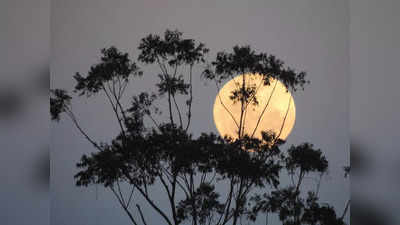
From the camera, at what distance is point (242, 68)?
337 centimetres

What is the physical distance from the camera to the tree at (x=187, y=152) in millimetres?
3352

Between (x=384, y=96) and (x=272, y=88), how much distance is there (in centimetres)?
102

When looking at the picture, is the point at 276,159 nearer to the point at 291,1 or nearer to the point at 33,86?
the point at 291,1

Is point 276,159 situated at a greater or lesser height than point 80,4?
lesser

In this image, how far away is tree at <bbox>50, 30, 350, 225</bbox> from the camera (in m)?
3.35

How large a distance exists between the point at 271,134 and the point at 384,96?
1.04 m

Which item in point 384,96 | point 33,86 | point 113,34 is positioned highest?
point 113,34

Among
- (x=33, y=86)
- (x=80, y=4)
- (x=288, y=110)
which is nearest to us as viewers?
(x=33, y=86)

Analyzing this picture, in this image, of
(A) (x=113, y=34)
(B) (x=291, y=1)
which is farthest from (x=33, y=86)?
(B) (x=291, y=1)

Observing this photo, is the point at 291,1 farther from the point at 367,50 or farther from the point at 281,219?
the point at 281,219

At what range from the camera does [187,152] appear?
3422 mm

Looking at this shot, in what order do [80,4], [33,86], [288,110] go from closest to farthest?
1. [33,86]
2. [288,110]
3. [80,4]

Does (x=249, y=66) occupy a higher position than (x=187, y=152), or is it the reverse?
(x=249, y=66)

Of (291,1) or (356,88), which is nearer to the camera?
(356,88)
